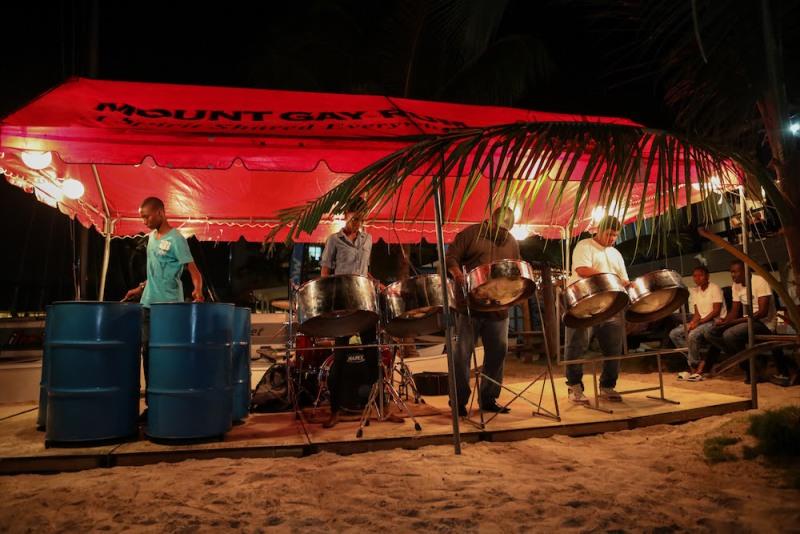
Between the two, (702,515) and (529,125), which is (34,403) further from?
(702,515)

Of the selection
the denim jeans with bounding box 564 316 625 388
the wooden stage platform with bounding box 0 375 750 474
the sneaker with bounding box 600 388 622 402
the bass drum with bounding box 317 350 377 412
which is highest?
the denim jeans with bounding box 564 316 625 388

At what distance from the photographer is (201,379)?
299 centimetres

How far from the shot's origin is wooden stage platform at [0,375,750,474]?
2.74 meters

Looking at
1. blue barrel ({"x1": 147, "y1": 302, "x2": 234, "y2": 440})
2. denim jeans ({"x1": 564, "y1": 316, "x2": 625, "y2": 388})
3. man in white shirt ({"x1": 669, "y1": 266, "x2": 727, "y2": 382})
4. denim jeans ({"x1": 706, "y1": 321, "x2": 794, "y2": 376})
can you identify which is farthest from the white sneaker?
blue barrel ({"x1": 147, "y1": 302, "x2": 234, "y2": 440})

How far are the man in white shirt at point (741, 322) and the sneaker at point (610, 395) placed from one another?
1999 mm

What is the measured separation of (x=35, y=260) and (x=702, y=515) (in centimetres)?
1162

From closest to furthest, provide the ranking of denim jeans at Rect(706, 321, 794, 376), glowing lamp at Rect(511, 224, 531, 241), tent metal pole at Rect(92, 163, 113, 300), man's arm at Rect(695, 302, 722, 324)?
tent metal pole at Rect(92, 163, 113, 300) < denim jeans at Rect(706, 321, 794, 376) < man's arm at Rect(695, 302, 722, 324) < glowing lamp at Rect(511, 224, 531, 241)

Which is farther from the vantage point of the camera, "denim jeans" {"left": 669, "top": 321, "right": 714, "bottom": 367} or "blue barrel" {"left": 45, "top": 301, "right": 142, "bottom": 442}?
"denim jeans" {"left": 669, "top": 321, "right": 714, "bottom": 367}

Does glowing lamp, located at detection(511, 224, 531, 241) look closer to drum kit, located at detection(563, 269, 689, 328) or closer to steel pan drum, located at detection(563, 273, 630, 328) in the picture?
drum kit, located at detection(563, 269, 689, 328)

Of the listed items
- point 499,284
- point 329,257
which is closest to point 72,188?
point 329,257

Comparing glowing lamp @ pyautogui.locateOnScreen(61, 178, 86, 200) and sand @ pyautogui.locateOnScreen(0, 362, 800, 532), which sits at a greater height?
glowing lamp @ pyautogui.locateOnScreen(61, 178, 86, 200)

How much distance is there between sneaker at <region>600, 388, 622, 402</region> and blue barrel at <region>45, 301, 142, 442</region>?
3556 millimetres

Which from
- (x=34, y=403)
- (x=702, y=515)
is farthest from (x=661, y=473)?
(x=34, y=403)

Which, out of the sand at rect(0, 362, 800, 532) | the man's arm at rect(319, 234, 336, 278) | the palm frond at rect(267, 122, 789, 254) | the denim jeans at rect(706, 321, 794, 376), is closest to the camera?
the sand at rect(0, 362, 800, 532)
